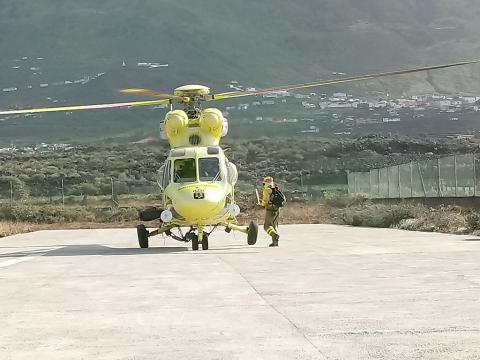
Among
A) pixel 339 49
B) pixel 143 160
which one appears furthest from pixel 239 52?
pixel 143 160

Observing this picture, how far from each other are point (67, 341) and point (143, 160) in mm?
62307

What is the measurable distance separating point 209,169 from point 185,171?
59 centimetres

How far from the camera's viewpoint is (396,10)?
151500 millimetres

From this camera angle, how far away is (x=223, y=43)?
14200 centimetres

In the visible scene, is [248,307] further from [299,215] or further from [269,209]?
[299,215]

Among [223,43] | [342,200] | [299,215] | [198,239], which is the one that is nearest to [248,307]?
[198,239]

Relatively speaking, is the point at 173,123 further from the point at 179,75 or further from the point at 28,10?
the point at 28,10

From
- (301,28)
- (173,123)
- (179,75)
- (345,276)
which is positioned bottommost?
(345,276)

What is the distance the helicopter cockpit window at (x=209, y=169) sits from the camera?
69.5 ft

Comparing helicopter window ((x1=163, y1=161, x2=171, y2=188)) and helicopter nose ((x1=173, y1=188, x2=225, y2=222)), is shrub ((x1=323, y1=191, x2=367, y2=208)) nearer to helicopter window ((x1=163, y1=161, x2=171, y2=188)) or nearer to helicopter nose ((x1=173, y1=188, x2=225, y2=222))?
helicopter window ((x1=163, y1=161, x2=171, y2=188))

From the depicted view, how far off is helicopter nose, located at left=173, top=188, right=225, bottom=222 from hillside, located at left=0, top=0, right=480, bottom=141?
9215cm

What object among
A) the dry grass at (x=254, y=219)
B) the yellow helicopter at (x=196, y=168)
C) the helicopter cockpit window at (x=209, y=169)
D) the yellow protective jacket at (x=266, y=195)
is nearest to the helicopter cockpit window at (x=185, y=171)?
the yellow helicopter at (x=196, y=168)

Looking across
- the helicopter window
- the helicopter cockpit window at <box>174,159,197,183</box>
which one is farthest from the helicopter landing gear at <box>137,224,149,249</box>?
the helicopter cockpit window at <box>174,159,197,183</box>

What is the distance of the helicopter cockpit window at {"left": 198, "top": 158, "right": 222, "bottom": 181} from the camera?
69.5 ft
